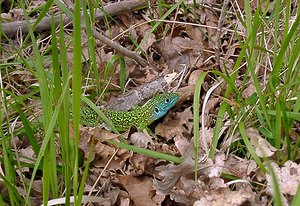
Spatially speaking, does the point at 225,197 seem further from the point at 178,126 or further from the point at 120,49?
the point at 120,49

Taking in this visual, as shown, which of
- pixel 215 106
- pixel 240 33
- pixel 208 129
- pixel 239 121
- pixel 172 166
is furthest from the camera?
pixel 240 33

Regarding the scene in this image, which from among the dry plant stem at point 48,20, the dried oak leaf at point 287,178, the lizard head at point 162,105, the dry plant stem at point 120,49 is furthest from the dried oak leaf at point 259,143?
the dry plant stem at point 48,20

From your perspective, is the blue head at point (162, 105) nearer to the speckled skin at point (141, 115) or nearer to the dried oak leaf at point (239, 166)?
the speckled skin at point (141, 115)

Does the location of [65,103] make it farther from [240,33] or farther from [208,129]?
[240,33]

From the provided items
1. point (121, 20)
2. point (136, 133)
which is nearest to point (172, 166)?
point (136, 133)


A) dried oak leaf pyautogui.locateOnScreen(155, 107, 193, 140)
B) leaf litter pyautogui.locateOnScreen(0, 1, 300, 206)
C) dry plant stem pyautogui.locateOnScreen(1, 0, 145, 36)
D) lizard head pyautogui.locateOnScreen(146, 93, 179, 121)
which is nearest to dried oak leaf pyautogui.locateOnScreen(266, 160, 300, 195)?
leaf litter pyautogui.locateOnScreen(0, 1, 300, 206)
